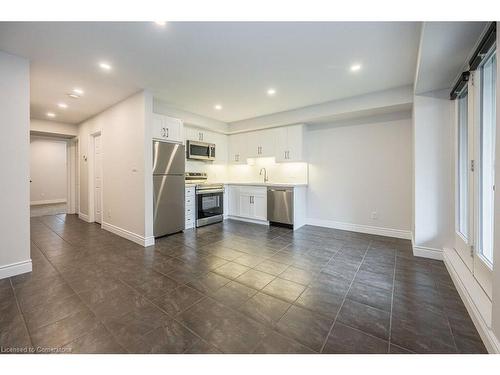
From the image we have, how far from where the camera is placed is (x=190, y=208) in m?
4.55

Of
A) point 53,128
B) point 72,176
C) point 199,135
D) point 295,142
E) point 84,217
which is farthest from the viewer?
point 72,176

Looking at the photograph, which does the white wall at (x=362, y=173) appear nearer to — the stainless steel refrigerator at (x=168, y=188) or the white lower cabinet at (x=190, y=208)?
the white lower cabinet at (x=190, y=208)

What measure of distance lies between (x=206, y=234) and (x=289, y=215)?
71.3 inches

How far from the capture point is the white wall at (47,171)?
7.85 m

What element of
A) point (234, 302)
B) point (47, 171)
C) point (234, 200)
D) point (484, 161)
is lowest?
point (234, 302)

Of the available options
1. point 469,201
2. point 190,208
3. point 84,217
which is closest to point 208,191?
point 190,208

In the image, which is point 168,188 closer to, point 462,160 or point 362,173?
point 362,173

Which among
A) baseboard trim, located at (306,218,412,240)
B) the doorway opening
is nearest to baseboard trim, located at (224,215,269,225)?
baseboard trim, located at (306,218,412,240)

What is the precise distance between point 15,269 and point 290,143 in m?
4.86

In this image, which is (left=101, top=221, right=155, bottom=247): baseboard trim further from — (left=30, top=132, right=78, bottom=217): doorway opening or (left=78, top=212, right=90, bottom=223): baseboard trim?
Result: (left=30, top=132, right=78, bottom=217): doorway opening

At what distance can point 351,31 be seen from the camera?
2.04 m

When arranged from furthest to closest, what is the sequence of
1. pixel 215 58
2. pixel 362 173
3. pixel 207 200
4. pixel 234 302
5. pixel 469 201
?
pixel 207 200 → pixel 362 173 → pixel 215 58 → pixel 469 201 → pixel 234 302

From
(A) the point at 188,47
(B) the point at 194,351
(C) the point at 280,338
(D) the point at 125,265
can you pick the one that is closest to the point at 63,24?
(A) the point at 188,47

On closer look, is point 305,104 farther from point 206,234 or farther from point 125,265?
point 125,265
